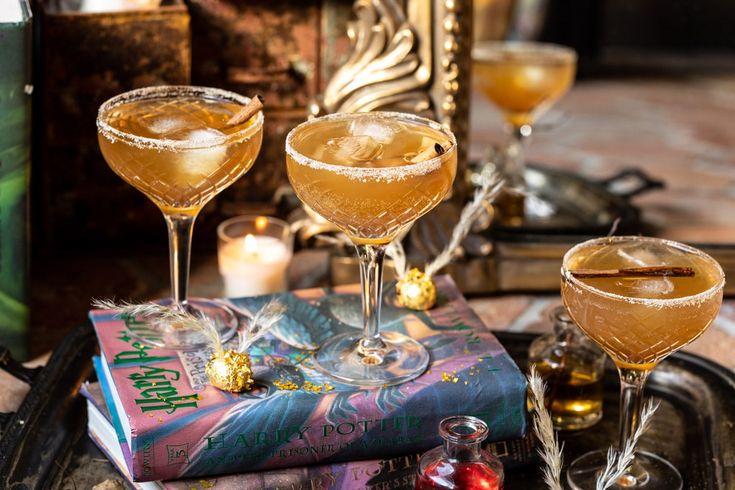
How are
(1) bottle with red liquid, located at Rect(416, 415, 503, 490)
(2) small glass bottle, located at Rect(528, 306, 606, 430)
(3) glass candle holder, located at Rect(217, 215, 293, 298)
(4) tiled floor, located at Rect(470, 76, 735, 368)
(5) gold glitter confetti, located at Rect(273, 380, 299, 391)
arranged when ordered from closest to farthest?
1. (1) bottle with red liquid, located at Rect(416, 415, 503, 490)
2. (5) gold glitter confetti, located at Rect(273, 380, 299, 391)
3. (2) small glass bottle, located at Rect(528, 306, 606, 430)
4. (3) glass candle holder, located at Rect(217, 215, 293, 298)
5. (4) tiled floor, located at Rect(470, 76, 735, 368)

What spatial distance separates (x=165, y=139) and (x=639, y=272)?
47 centimetres

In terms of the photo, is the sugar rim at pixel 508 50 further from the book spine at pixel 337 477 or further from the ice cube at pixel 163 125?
the book spine at pixel 337 477

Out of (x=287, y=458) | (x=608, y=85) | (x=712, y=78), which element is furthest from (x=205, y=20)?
(x=712, y=78)

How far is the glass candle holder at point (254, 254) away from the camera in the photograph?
5.01ft

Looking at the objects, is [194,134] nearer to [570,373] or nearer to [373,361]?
[373,361]

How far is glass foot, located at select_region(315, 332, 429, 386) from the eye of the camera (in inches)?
41.7

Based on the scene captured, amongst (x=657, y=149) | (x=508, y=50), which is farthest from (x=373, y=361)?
(x=657, y=149)

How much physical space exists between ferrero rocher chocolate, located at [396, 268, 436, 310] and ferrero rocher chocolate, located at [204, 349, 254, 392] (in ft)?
0.80

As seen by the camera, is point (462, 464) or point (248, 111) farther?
point (248, 111)

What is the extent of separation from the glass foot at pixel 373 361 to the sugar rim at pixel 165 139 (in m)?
0.23

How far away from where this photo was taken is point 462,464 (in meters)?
0.95

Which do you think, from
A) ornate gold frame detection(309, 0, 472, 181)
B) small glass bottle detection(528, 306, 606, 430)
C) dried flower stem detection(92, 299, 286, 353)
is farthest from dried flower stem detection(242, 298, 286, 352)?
ornate gold frame detection(309, 0, 472, 181)

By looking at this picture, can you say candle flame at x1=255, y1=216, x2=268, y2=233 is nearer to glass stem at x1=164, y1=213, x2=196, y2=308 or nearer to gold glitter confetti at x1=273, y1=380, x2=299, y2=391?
glass stem at x1=164, y1=213, x2=196, y2=308

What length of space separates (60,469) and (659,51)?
102 inches
